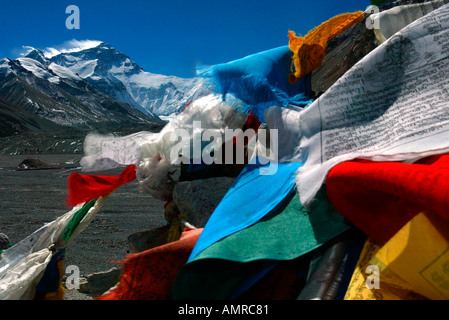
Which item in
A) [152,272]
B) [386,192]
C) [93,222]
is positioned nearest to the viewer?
[386,192]

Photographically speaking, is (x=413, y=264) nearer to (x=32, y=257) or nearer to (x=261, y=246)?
(x=261, y=246)

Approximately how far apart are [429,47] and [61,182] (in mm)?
13848

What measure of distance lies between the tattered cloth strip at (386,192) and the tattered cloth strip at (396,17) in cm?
80

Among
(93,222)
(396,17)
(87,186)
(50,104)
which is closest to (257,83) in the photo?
(396,17)

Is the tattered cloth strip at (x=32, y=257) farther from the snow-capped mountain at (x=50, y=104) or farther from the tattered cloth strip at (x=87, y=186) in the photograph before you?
the snow-capped mountain at (x=50, y=104)

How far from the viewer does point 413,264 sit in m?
1.05

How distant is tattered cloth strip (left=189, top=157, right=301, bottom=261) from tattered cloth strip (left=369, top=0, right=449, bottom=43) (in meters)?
0.79

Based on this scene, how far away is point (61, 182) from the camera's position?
13.7 meters

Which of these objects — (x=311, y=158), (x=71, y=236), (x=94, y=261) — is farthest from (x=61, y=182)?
(x=311, y=158)

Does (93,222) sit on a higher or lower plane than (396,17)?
lower

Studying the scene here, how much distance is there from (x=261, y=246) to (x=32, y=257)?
3.84 feet

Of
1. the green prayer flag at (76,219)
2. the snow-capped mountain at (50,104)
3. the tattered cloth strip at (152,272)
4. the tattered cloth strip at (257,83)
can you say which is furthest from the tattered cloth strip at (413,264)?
the snow-capped mountain at (50,104)

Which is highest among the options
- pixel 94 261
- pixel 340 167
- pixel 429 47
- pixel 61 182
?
pixel 61 182

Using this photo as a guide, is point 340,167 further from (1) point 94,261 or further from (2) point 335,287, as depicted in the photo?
(1) point 94,261
